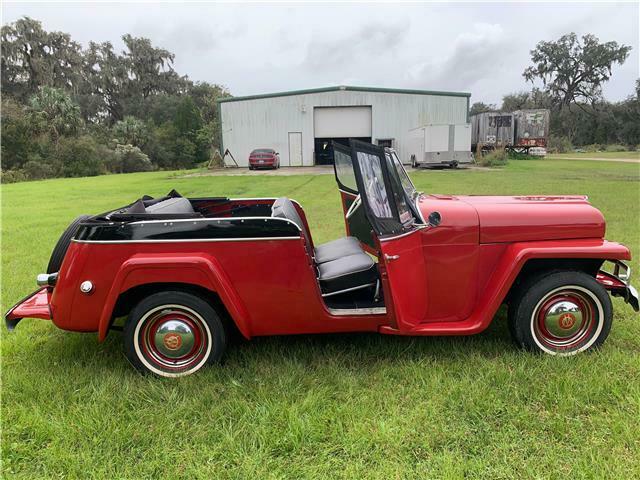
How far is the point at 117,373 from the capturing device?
119 inches

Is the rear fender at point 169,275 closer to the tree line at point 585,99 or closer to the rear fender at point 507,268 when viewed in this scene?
the rear fender at point 507,268

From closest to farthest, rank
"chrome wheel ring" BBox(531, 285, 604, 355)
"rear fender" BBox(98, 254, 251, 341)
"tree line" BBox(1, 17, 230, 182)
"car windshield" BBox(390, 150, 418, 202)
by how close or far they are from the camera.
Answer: "rear fender" BBox(98, 254, 251, 341)
"chrome wheel ring" BBox(531, 285, 604, 355)
"car windshield" BBox(390, 150, 418, 202)
"tree line" BBox(1, 17, 230, 182)

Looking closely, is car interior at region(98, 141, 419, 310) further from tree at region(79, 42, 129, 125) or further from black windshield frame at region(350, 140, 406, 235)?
tree at region(79, 42, 129, 125)

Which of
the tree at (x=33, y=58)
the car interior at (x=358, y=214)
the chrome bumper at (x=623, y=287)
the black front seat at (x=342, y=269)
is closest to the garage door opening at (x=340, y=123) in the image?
the car interior at (x=358, y=214)

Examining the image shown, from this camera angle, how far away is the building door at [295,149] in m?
30.4

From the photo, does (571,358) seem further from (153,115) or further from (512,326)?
(153,115)

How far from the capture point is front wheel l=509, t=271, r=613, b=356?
9.81 ft

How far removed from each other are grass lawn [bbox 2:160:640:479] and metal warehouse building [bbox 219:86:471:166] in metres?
26.8

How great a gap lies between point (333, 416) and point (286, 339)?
43.0 inches

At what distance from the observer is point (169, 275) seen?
2.80 meters

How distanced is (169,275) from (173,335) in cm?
42

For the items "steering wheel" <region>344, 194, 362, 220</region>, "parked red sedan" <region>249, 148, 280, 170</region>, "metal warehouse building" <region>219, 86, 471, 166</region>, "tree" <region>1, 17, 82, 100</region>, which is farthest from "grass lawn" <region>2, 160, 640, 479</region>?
"tree" <region>1, 17, 82, 100</region>

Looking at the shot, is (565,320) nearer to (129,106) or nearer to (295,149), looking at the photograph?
(295,149)

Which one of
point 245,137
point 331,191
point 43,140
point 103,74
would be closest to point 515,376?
point 331,191
